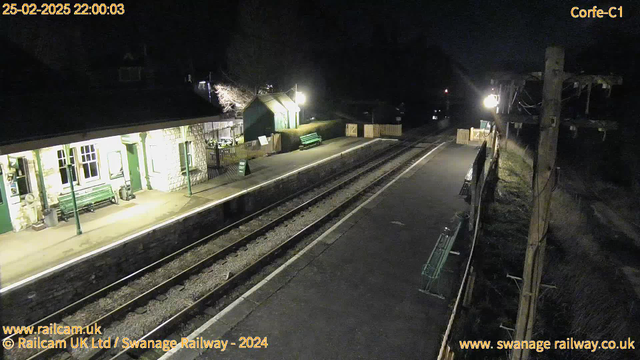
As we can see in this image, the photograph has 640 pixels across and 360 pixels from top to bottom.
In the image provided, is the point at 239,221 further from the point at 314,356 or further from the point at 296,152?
the point at 296,152

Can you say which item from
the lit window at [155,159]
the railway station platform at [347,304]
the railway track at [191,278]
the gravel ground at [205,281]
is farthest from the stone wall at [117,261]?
the railway station platform at [347,304]

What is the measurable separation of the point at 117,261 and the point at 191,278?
1941 mm

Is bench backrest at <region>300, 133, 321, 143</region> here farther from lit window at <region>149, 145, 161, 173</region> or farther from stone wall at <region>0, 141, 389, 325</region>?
lit window at <region>149, 145, 161, 173</region>

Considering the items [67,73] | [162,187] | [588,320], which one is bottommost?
[588,320]

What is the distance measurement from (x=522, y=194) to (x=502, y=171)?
347 centimetres

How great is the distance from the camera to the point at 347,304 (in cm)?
800

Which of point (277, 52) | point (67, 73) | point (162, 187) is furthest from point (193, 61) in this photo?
point (162, 187)

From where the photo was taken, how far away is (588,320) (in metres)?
8.57

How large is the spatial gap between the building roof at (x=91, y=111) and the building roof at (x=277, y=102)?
8.31m

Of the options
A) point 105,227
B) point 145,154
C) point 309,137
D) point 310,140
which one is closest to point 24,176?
point 105,227

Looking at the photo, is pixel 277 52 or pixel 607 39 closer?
pixel 607 39

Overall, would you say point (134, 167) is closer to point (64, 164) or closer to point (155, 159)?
point (155, 159)

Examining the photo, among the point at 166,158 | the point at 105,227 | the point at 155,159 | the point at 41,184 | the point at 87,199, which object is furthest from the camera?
the point at 155,159

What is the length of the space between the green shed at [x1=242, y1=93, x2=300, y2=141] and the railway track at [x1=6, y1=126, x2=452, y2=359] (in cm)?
997
